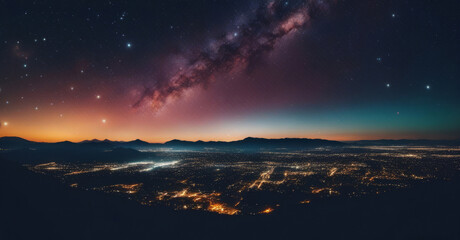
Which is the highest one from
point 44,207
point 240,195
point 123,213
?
point 44,207

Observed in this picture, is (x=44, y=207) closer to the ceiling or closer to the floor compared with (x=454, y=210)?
closer to the ceiling

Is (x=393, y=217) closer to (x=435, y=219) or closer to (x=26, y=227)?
(x=435, y=219)

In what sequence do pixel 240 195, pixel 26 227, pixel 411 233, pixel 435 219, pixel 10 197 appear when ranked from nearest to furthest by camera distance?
pixel 26 227
pixel 10 197
pixel 411 233
pixel 435 219
pixel 240 195

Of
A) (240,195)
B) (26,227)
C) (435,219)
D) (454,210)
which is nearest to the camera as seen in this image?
(26,227)

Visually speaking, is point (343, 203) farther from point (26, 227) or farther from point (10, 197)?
point (10, 197)

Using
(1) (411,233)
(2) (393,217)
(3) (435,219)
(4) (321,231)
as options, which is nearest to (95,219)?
(4) (321,231)

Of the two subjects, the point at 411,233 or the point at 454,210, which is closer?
the point at 411,233

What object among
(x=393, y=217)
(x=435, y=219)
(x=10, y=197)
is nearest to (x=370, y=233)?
(x=393, y=217)
